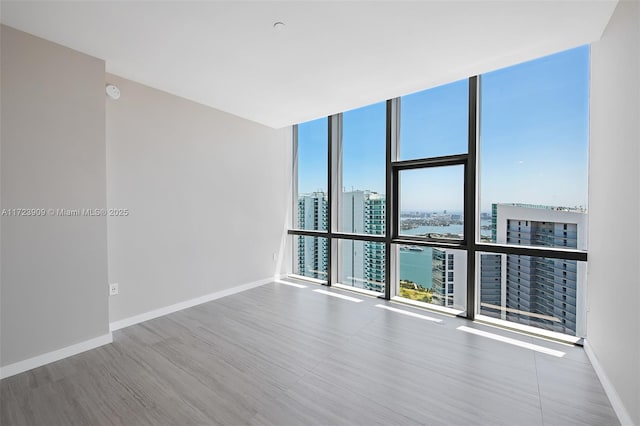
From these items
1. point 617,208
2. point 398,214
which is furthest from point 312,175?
point 617,208

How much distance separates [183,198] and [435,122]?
10.2ft

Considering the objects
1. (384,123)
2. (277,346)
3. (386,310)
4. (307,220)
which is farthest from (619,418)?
(307,220)

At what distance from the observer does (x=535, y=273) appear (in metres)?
2.68

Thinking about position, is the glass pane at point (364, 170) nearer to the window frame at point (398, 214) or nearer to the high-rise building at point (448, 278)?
the window frame at point (398, 214)

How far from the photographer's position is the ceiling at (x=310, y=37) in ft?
5.76

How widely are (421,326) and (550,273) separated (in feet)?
4.25

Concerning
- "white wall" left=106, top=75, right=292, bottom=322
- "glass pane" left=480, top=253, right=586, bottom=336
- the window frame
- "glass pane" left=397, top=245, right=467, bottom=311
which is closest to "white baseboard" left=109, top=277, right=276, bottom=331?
"white wall" left=106, top=75, right=292, bottom=322

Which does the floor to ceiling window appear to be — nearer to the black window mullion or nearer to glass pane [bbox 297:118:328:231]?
the black window mullion

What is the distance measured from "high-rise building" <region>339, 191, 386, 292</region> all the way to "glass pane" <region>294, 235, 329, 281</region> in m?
0.32

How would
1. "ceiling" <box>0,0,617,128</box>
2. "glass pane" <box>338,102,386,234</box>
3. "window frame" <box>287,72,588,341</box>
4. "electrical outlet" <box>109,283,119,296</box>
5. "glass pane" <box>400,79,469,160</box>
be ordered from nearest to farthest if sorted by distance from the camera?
"ceiling" <box>0,0,617,128</box>
"electrical outlet" <box>109,283,119,296</box>
"window frame" <box>287,72,588,341</box>
"glass pane" <box>400,79,469,160</box>
"glass pane" <box>338,102,386,234</box>

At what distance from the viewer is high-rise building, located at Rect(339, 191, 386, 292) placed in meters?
3.77

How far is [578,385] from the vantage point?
1855mm

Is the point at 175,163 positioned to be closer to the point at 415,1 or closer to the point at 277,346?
the point at 277,346

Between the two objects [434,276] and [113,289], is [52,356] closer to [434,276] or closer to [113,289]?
[113,289]
